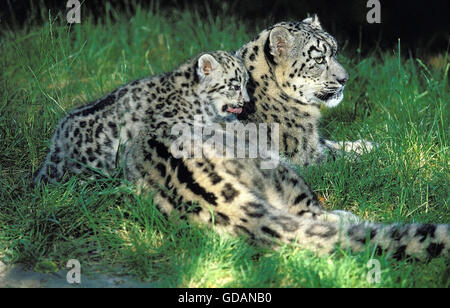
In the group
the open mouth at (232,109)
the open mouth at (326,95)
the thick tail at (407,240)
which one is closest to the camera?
the thick tail at (407,240)

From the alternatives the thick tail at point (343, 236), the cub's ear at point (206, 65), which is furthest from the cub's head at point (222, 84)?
the thick tail at point (343, 236)

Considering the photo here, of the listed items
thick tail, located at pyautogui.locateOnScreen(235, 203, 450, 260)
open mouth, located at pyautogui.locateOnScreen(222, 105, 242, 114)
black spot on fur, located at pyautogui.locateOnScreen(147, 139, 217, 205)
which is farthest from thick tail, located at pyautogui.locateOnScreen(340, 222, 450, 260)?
open mouth, located at pyautogui.locateOnScreen(222, 105, 242, 114)

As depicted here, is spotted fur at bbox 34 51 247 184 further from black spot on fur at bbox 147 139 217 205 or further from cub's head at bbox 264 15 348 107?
black spot on fur at bbox 147 139 217 205

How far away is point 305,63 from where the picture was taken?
7.68 m

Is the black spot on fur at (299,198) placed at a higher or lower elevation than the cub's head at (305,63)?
lower

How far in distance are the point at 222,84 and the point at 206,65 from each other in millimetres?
262

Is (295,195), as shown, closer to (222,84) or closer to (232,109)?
(232,109)

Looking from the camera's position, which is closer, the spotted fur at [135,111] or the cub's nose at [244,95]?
the spotted fur at [135,111]

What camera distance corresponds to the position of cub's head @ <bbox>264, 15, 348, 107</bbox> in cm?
762

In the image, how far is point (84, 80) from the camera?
9664 mm

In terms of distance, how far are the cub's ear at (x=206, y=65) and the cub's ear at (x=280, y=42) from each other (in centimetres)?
72

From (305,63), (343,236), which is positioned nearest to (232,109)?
(305,63)

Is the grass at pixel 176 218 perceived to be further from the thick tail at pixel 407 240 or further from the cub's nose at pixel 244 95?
the cub's nose at pixel 244 95

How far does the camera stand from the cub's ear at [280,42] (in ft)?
24.6
